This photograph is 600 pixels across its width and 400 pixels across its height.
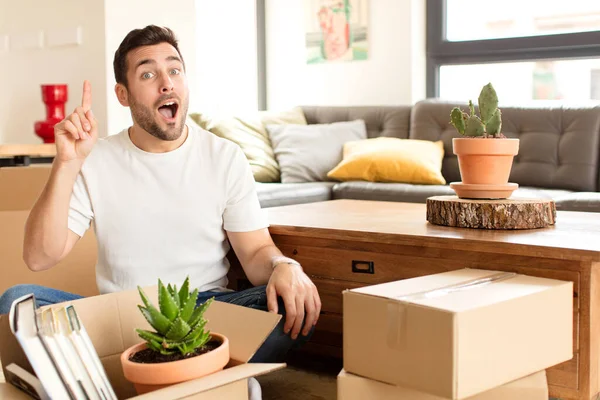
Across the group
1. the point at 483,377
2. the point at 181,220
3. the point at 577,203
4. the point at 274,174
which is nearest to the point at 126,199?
the point at 181,220

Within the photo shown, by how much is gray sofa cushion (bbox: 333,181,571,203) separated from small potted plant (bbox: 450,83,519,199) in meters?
1.49

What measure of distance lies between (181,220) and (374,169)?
2270 mm

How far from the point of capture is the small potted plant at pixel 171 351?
50.1 inches

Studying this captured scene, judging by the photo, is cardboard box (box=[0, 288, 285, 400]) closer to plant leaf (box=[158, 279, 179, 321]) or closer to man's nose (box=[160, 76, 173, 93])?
plant leaf (box=[158, 279, 179, 321])

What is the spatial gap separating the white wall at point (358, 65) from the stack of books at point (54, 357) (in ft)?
13.0

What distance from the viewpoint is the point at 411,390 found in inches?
58.6

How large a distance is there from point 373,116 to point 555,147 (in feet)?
3.80

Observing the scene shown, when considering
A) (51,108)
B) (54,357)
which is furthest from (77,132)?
(51,108)

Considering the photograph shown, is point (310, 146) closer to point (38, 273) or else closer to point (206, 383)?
point (38, 273)

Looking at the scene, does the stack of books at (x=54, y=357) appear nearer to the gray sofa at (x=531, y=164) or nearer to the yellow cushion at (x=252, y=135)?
the gray sofa at (x=531, y=164)

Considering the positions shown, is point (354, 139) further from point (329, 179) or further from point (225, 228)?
point (225, 228)

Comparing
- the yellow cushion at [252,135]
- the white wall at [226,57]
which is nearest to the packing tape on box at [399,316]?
the yellow cushion at [252,135]

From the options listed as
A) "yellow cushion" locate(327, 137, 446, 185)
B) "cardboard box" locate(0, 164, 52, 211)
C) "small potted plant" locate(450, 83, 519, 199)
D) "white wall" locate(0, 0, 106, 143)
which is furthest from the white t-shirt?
"white wall" locate(0, 0, 106, 143)

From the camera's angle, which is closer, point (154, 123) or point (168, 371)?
point (168, 371)
